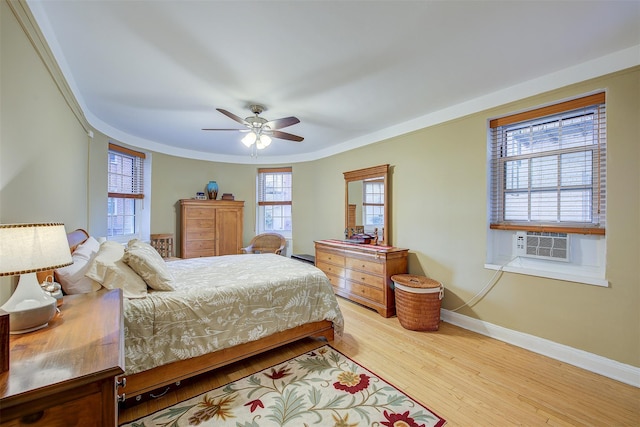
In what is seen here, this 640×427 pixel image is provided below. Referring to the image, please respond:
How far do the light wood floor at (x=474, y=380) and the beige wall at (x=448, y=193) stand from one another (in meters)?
0.35

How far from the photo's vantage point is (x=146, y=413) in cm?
177

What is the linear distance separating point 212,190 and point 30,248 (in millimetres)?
4342

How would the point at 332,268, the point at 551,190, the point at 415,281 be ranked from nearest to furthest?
the point at 551,190 < the point at 415,281 < the point at 332,268

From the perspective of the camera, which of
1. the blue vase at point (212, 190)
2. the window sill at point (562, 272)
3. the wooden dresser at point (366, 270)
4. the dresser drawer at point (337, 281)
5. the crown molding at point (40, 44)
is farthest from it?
the blue vase at point (212, 190)

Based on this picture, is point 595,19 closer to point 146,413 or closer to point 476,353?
point 476,353

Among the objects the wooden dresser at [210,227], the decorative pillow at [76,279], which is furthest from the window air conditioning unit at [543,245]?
the wooden dresser at [210,227]

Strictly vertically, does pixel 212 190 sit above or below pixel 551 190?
above

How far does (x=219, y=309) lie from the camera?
6.80 ft

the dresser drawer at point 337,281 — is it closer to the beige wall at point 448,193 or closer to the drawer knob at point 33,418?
the beige wall at point 448,193

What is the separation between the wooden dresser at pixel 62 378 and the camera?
0.74 metres

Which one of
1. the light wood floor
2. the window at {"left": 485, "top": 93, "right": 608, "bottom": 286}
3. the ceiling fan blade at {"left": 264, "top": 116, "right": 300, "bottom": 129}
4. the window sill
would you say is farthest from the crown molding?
the window sill

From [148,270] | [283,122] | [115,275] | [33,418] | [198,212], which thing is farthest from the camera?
[198,212]

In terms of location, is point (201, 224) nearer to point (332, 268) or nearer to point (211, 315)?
point (332, 268)

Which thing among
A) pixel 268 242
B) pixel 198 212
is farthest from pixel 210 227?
pixel 268 242
